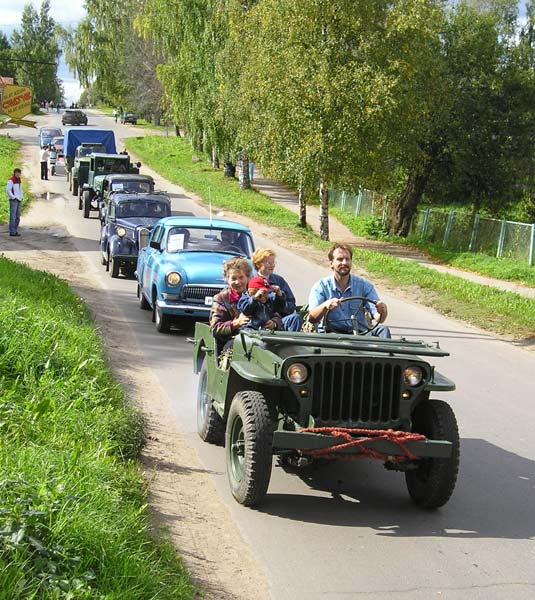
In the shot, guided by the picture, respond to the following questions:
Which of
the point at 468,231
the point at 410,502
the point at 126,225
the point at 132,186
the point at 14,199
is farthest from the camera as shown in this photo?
the point at 468,231

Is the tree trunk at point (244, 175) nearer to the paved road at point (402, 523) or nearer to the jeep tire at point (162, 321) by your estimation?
the jeep tire at point (162, 321)

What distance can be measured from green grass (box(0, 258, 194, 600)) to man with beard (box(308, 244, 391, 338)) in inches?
71.4

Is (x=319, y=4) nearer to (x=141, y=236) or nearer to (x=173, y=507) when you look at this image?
(x=141, y=236)

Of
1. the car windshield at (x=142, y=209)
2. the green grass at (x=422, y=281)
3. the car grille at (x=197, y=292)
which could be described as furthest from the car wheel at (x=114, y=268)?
the car grille at (x=197, y=292)

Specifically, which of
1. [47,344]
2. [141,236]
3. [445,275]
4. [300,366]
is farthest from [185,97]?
[300,366]

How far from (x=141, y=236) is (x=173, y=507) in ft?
31.1

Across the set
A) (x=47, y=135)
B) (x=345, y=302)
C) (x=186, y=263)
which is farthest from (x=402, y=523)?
(x=47, y=135)

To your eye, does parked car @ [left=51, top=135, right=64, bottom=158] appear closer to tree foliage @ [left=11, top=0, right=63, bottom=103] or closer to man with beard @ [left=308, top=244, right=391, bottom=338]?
man with beard @ [left=308, top=244, right=391, bottom=338]

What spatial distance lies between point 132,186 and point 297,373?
2102 centimetres

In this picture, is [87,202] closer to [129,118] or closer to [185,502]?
[185,502]

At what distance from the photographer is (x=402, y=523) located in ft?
22.1

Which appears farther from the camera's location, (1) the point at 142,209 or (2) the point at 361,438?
(1) the point at 142,209

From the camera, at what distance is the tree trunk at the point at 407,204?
3694 cm

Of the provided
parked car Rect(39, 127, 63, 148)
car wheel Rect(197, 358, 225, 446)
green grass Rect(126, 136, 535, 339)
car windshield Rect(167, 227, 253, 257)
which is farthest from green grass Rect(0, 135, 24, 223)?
car wheel Rect(197, 358, 225, 446)
